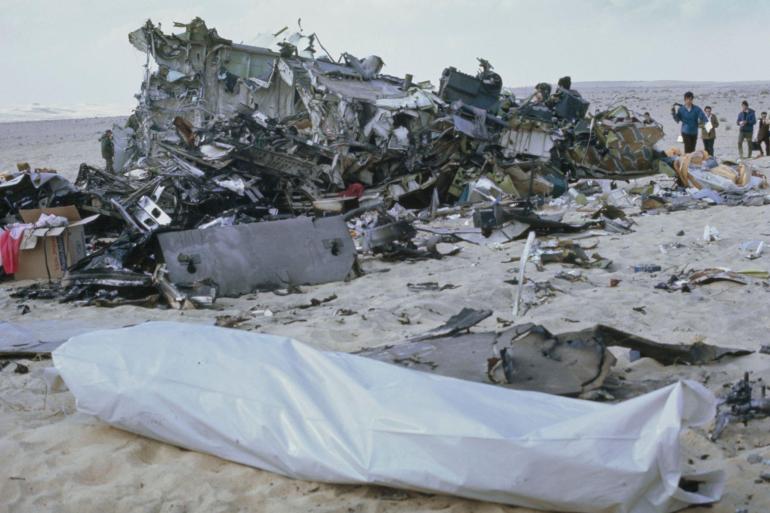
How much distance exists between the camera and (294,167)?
11961 mm

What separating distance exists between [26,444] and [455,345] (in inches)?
96.3

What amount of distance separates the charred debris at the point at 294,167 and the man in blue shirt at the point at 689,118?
0.68 meters

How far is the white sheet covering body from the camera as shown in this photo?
2.73 m

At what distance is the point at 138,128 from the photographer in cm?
1923

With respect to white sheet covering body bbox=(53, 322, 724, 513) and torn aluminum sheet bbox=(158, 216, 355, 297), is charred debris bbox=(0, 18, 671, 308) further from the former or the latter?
white sheet covering body bbox=(53, 322, 724, 513)

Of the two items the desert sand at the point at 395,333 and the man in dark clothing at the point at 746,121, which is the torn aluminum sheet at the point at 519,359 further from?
the man in dark clothing at the point at 746,121

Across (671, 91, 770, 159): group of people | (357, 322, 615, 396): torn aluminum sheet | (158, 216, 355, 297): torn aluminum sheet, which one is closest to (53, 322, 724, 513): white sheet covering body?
(357, 322, 615, 396): torn aluminum sheet

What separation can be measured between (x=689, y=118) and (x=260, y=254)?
38.5 ft

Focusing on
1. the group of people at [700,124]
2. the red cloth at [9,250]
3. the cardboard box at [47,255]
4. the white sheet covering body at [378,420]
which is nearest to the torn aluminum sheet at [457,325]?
the white sheet covering body at [378,420]

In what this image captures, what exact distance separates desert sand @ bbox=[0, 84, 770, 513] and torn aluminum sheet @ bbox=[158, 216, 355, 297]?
27 centimetres

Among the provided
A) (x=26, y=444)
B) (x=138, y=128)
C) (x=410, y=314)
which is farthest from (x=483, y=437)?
(x=138, y=128)

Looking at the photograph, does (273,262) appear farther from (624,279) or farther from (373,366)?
(373,366)

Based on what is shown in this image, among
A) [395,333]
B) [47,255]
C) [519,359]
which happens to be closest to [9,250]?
[47,255]

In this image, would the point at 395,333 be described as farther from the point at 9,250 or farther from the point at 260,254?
the point at 9,250
